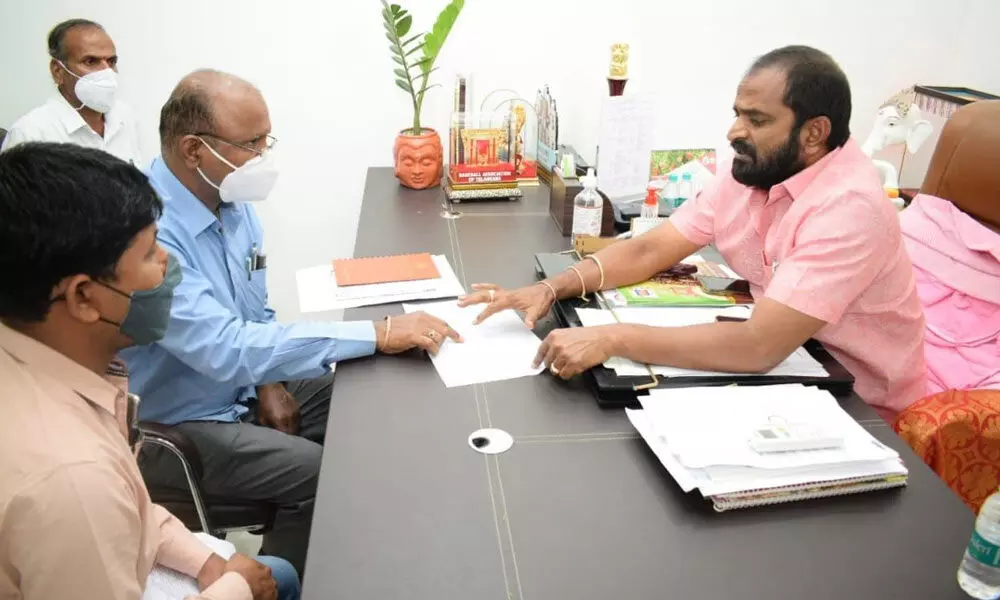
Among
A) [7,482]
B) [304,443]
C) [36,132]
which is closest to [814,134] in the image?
[304,443]

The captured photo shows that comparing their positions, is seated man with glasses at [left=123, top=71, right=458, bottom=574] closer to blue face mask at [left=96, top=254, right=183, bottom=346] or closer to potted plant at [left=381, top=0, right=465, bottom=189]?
blue face mask at [left=96, top=254, right=183, bottom=346]

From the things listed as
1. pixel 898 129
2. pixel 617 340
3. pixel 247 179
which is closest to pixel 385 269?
pixel 247 179

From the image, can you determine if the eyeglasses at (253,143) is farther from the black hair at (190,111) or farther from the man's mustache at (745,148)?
the man's mustache at (745,148)

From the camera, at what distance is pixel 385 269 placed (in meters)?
1.88

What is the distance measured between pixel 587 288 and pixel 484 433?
59 cm

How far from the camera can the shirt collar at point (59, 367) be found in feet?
3.18

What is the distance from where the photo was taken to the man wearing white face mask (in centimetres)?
253

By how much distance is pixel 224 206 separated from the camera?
6.01 feet

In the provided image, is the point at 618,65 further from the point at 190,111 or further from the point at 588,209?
the point at 190,111

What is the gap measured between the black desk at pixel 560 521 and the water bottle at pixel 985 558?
22mm

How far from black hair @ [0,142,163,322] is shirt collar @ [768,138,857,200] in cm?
129

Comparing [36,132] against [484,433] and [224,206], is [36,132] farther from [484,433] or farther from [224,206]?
[484,433]

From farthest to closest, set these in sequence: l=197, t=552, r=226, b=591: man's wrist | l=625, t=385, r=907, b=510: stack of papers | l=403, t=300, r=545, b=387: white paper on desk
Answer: l=403, t=300, r=545, b=387: white paper on desk, l=197, t=552, r=226, b=591: man's wrist, l=625, t=385, r=907, b=510: stack of papers

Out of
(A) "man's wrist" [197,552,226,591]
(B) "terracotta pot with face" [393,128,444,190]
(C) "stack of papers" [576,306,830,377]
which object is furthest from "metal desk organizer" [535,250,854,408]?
(B) "terracotta pot with face" [393,128,444,190]
